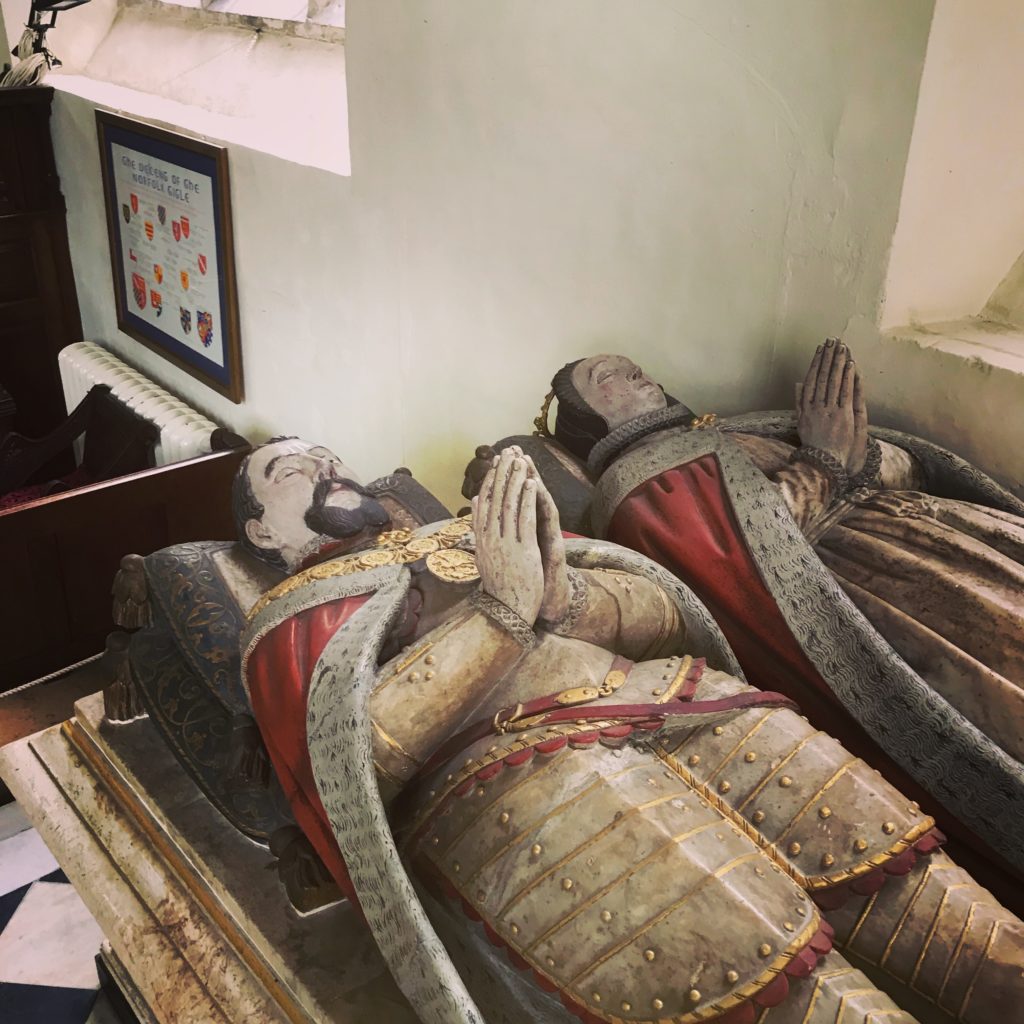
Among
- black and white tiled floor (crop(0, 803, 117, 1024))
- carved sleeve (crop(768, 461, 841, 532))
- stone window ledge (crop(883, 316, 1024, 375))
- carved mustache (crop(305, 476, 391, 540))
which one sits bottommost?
black and white tiled floor (crop(0, 803, 117, 1024))

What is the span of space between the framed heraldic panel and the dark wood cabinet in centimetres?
48

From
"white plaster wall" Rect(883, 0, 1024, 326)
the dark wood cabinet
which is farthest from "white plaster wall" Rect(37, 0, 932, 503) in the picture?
the dark wood cabinet

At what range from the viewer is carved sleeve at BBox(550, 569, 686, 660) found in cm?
149

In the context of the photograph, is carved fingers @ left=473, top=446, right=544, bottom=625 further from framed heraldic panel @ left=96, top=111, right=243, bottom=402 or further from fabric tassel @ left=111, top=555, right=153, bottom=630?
framed heraldic panel @ left=96, top=111, right=243, bottom=402

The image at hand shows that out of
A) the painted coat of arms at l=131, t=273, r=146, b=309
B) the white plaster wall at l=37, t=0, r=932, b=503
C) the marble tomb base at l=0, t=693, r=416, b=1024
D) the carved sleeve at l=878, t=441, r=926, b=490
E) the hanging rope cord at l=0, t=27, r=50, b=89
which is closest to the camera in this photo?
the marble tomb base at l=0, t=693, r=416, b=1024

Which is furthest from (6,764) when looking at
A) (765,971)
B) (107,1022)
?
(765,971)

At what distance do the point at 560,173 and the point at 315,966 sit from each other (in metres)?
1.70

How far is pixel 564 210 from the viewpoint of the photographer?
7.88 feet

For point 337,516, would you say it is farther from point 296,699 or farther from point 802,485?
point 802,485

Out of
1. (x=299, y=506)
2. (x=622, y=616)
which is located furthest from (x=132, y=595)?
(x=622, y=616)

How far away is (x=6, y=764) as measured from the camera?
7.23ft

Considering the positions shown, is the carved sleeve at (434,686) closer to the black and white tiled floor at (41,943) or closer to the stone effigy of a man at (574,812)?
the stone effigy of a man at (574,812)

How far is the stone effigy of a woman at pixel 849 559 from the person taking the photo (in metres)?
1.40

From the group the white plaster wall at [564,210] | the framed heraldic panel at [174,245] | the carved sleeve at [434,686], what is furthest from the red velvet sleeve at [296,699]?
the framed heraldic panel at [174,245]
